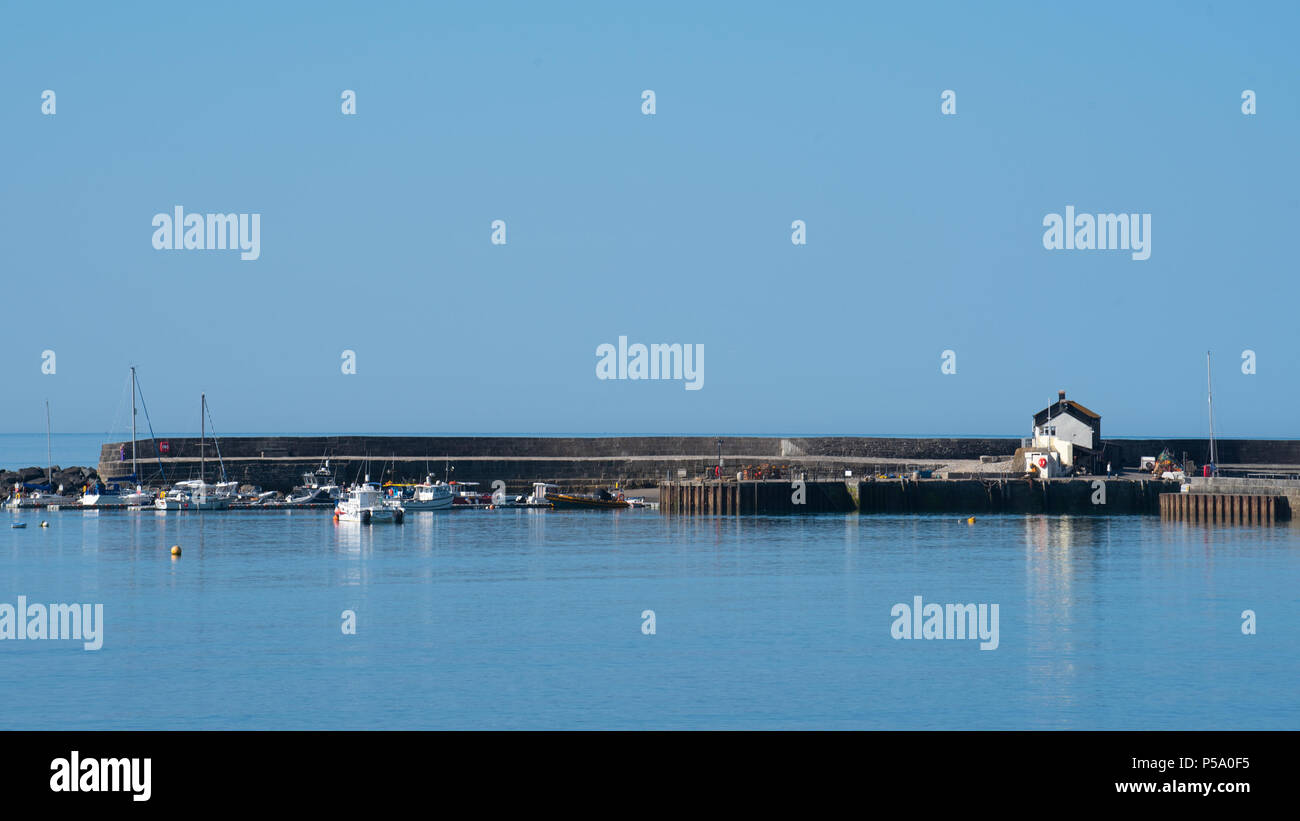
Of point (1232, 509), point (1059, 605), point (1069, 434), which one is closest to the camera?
point (1059, 605)

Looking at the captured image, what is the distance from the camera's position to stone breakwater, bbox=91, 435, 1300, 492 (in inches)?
3684

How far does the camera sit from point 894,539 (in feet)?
206

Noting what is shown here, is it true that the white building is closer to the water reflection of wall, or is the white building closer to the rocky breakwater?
the water reflection of wall

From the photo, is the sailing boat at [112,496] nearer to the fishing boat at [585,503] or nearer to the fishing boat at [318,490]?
the fishing boat at [318,490]

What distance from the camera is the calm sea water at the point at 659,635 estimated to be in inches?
1107

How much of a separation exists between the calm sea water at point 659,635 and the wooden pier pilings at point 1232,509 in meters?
8.05

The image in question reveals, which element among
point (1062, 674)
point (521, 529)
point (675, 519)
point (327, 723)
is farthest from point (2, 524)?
point (1062, 674)

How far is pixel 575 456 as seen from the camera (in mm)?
95812

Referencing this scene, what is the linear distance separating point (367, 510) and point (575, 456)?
77.6 ft

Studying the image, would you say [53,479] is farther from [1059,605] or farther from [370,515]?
[1059,605]
